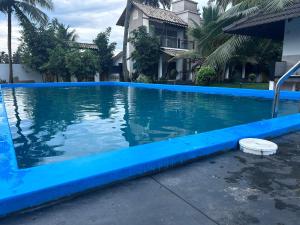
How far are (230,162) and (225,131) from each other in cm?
95

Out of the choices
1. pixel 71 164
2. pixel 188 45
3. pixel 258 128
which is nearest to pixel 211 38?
pixel 188 45

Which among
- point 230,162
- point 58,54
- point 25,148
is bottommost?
point 25,148

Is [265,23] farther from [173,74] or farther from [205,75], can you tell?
[173,74]

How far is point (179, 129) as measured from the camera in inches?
224

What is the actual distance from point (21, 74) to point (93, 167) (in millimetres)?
22885

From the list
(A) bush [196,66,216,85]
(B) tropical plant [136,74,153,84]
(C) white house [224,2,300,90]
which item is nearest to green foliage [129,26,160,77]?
(B) tropical plant [136,74,153,84]

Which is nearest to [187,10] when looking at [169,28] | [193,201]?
[169,28]

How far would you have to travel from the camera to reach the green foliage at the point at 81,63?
19438 millimetres

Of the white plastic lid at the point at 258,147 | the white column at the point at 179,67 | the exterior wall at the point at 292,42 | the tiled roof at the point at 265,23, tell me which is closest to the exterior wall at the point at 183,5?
the white column at the point at 179,67

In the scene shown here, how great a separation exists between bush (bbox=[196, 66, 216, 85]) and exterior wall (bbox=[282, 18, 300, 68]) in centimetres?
508

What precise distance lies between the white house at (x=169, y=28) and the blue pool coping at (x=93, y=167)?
17.6 m

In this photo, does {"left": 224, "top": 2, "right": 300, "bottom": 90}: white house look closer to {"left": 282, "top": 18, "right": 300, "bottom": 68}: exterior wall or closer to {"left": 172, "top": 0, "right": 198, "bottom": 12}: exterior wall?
{"left": 282, "top": 18, "right": 300, "bottom": 68}: exterior wall

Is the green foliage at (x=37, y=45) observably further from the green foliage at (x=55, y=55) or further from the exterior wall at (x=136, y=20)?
the exterior wall at (x=136, y=20)

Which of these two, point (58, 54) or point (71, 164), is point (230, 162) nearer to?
point (71, 164)
